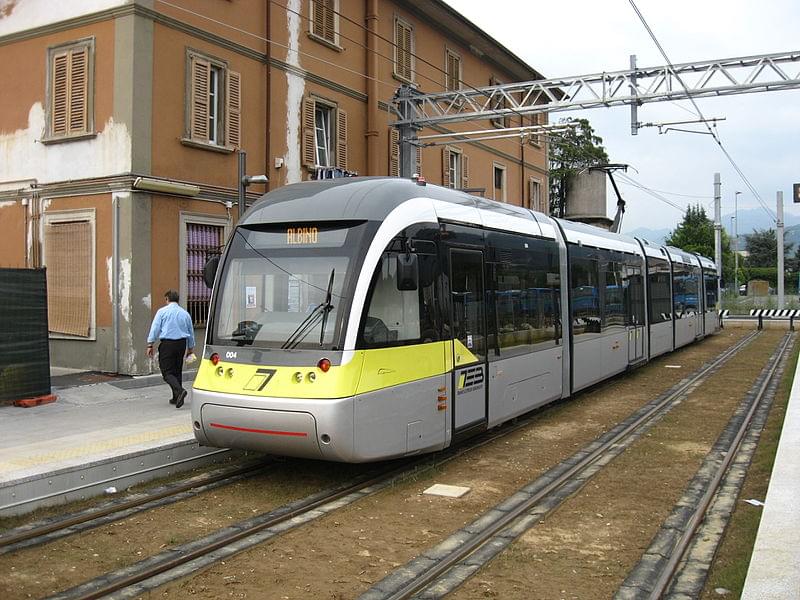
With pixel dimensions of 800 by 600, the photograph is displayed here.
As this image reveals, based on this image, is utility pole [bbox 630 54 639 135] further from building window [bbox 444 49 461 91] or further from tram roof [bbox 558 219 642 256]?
building window [bbox 444 49 461 91]

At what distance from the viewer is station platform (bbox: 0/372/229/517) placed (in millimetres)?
7305

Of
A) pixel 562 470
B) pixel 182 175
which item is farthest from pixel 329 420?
pixel 182 175

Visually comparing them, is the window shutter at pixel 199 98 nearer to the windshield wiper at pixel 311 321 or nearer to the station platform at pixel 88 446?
the station platform at pixel 88 446

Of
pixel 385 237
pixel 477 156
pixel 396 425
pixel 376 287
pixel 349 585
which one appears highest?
pixel 477 156

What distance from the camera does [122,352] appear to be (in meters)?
14.3

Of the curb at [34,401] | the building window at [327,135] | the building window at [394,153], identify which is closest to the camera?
the curb at [34,401]

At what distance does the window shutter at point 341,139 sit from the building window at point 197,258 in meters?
4.86

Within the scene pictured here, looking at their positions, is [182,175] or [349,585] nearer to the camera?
[349,585]

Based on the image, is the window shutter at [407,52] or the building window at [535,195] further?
the building window at [535,195]

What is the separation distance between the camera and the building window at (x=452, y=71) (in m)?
25.7

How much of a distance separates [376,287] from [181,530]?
2.77 meters

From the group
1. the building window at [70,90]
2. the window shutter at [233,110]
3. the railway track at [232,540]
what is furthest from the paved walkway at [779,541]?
the building window at [70,90]

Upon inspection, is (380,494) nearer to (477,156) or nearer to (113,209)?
(113,209)

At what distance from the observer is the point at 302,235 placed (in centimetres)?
795
